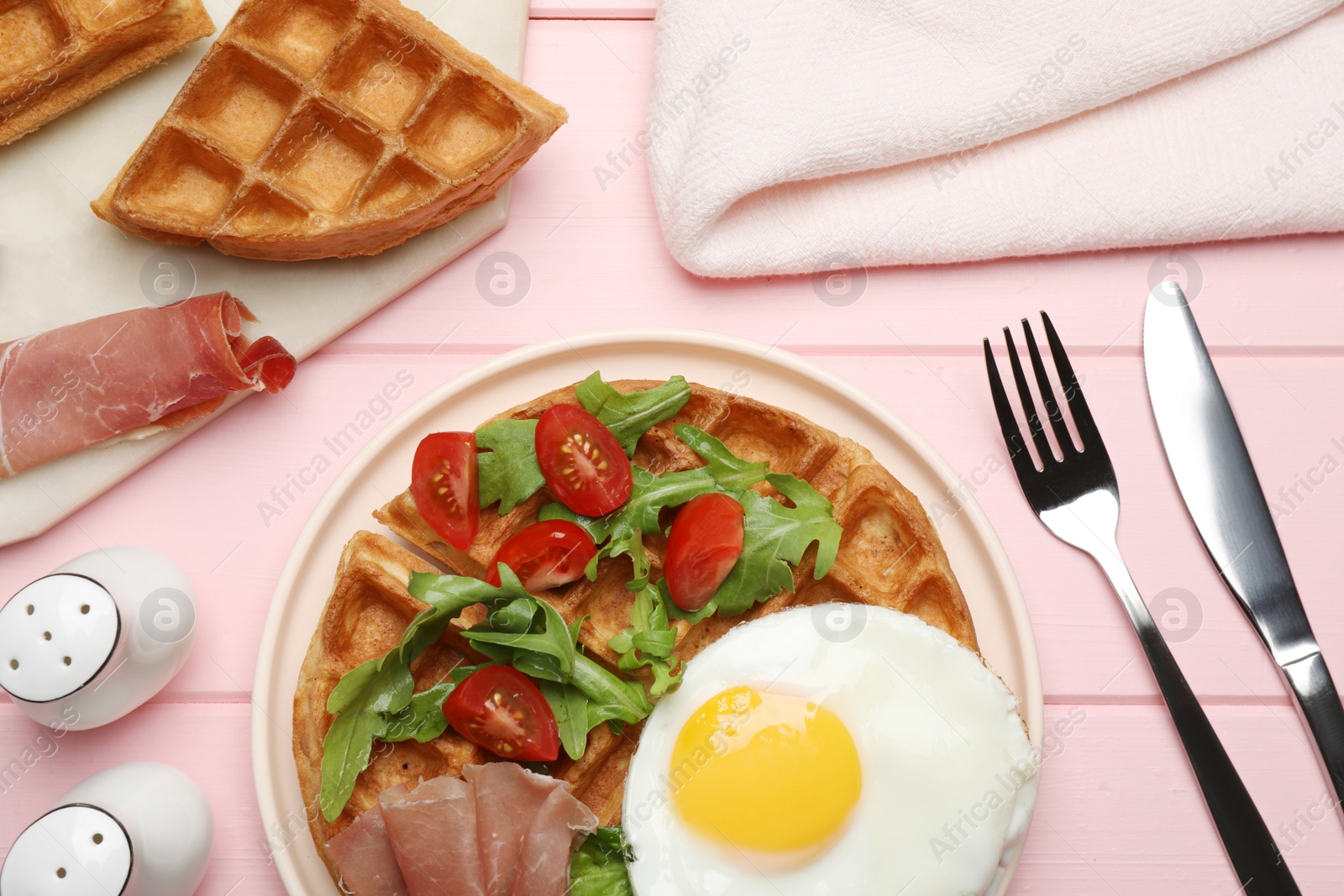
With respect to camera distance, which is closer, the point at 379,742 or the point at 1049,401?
the point at 379,742

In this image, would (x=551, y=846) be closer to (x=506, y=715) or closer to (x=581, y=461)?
(x=506, y=715)

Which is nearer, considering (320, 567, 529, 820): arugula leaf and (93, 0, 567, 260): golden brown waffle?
(320, 567, 529, 820): arugula leaf

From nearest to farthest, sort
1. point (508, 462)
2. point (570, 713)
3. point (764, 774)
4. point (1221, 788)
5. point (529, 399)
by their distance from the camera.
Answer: point (764, 774), point (570, 713), point (508, 462), point (1221, 788), point (529, 399)

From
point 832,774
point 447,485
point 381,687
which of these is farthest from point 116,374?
point 832,774

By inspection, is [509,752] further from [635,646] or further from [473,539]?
[473,539]

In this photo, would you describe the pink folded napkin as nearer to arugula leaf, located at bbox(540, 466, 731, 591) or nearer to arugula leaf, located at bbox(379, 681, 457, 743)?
arugula leaf, located at bbox(540, 466, 731, 591)

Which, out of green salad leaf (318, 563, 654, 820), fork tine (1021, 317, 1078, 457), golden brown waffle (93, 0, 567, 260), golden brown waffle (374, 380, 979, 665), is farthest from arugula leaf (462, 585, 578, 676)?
fork tine (1021, 317, 1078, 457)

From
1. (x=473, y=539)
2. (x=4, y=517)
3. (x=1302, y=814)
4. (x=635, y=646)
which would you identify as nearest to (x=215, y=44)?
(x=4, y=517)
